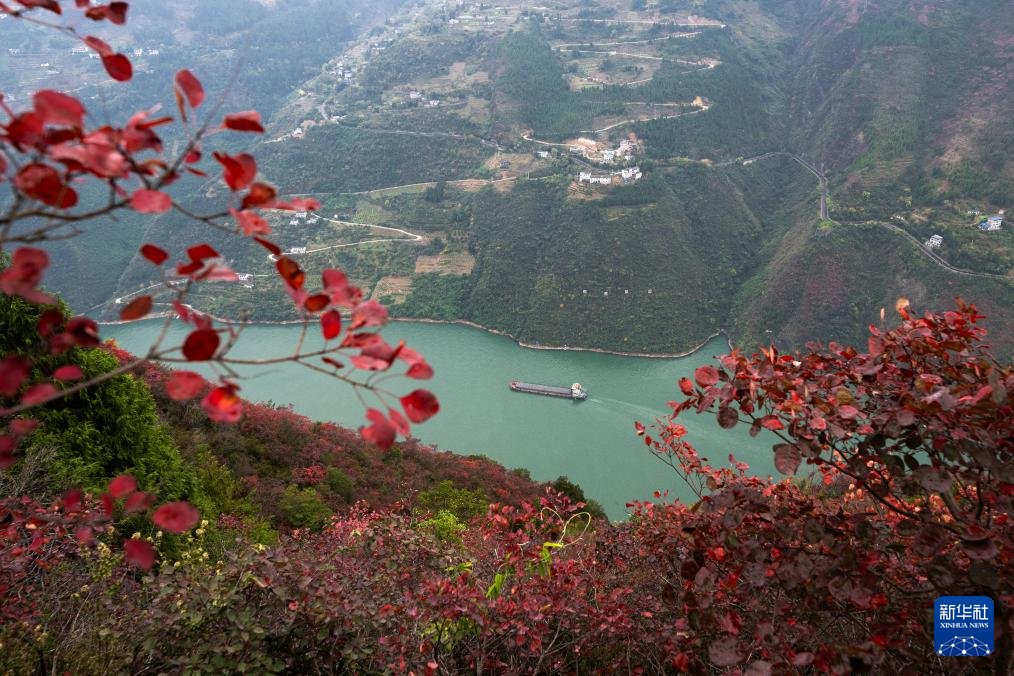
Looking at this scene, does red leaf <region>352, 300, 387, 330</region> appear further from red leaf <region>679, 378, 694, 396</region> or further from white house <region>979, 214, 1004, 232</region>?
white house <region>979, 214, 1004, 232</region>

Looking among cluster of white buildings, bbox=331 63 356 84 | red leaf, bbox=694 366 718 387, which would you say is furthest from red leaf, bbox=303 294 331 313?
cluster of white buildings, bbox=331 63 356 84

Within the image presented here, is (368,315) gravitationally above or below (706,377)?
above

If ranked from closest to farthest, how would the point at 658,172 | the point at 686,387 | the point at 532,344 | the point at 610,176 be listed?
the point at 686,387 < the point at 532,344 < the point at 610,176 < the point at 658,172

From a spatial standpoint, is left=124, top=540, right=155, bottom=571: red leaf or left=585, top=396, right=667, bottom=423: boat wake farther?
left=585, top=396, right=667, bottom=423: boat wake

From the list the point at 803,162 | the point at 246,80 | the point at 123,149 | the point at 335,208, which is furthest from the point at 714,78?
the point at 123,149

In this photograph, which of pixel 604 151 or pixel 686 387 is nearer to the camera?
pixel 686 387

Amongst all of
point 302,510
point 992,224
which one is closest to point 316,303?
point 302,510

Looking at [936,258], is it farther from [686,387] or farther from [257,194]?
[257,194]
